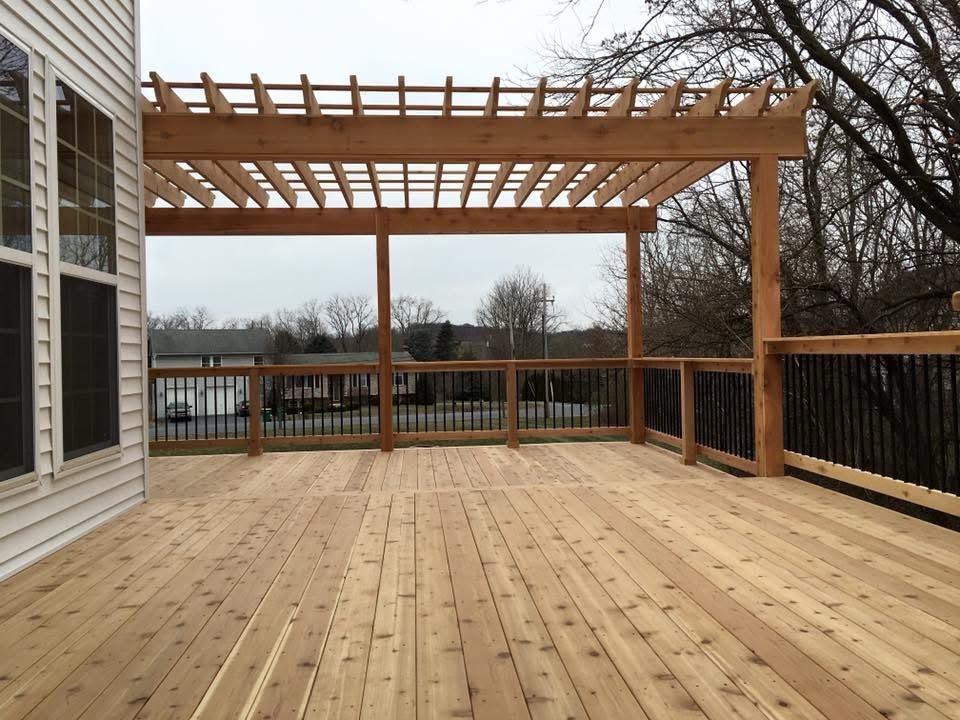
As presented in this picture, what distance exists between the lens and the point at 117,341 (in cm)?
399

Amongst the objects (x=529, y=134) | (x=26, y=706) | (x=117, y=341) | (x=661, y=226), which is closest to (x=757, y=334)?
(x=529, y=134)

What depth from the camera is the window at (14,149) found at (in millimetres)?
2838

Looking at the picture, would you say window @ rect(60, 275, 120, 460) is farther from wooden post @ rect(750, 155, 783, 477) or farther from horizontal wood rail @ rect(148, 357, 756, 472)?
wooden post @ rect(750, 155, 783, 477)

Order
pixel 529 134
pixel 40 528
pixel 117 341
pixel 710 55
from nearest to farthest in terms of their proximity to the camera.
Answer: pixel 40 528
pixel 117 341
pixel 529 134
pixel 710 55

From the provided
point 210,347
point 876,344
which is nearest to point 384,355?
point 876,344

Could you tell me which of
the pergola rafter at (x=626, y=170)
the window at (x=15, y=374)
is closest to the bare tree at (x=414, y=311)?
the pergola rafter at (x=626, y=170)

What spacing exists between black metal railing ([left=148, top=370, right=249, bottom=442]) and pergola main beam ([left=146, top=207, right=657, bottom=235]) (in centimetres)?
147

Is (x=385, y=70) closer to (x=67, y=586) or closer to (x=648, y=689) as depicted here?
(x=67, y=586)

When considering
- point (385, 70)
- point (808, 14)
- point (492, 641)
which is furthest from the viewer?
point (385, 70)

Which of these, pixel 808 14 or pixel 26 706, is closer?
pixel 26 706

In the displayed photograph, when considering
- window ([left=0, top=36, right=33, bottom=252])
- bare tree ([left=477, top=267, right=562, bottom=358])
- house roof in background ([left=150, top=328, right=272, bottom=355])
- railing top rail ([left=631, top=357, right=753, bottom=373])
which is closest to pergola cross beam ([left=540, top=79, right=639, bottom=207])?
railing top rail ([left=631, top=357, right=753, bottom=373])

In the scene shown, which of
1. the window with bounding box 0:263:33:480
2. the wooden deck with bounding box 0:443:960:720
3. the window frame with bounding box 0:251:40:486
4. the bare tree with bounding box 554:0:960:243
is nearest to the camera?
the wooden deck with bounding box 0:443:960:720

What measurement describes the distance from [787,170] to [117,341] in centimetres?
733

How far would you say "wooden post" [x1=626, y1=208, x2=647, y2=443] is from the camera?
708cm
